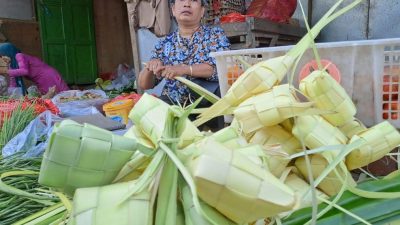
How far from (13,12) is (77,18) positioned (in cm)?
111

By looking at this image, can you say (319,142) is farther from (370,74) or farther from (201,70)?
(201,70)

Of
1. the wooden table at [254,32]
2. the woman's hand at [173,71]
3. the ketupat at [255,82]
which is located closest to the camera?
the ketupat at [255,82]

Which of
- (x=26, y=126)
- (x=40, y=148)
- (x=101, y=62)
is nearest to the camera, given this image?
(x=40, y=148)

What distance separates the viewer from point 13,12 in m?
6.23

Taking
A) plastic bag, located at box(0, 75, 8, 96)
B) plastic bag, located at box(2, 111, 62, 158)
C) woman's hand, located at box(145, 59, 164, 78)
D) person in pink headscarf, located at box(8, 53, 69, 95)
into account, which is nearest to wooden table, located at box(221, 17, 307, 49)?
woman's hand, located at box(145, 59, 164, 78)

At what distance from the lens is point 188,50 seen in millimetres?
2455

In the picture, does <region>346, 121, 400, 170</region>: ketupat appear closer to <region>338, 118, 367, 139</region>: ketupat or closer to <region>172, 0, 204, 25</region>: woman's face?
<region>338, 118, 367, 139</region>: ketupat

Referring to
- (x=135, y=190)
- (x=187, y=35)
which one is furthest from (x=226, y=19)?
(x=135, y=190)

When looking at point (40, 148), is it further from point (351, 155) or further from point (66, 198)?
point (351, 155)

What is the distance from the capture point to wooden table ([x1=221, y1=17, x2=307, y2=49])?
2725 millimetres

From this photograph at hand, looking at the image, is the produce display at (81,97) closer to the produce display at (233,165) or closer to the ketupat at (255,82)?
the produce display at (233,165)

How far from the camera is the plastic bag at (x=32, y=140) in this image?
1516mm

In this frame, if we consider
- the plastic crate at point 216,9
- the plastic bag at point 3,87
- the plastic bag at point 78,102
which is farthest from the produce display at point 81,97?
the plastic crate at point 216,9

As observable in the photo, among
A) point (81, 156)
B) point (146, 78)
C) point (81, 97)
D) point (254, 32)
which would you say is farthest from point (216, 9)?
point (81, 156)
